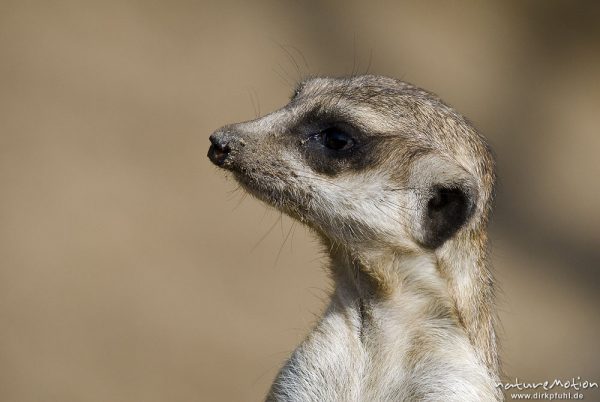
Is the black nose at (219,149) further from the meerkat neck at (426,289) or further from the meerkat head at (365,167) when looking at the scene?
the meerkat neck at (426,289)

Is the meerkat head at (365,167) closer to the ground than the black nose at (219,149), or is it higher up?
higher up

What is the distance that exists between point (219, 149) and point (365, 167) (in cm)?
45

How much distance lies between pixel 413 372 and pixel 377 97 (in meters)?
0.85

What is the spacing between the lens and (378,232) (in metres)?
3.26

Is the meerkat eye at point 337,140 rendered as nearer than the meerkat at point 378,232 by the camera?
No

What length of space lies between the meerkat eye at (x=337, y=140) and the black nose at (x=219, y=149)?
0.31 meters

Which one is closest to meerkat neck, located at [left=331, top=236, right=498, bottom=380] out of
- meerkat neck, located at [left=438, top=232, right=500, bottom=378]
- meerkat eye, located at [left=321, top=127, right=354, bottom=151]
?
meerkat neck, located at [left=438, top=232, right=500, bottom=378]

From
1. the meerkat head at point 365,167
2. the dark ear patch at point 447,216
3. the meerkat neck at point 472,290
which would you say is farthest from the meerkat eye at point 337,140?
the meerkat neck at point 472,290

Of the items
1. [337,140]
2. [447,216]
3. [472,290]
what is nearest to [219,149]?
[337,140]

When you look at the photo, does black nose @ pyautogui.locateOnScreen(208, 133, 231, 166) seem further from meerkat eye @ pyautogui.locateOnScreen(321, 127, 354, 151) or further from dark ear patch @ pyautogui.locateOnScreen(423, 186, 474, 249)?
dark ear patch @ pyautogui.locateOnScreen(423, 186, 474, 249)

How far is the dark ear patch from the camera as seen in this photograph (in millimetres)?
3244

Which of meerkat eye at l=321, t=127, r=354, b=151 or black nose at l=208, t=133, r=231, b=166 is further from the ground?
meerkat eye at l=321, t=127, r=354, b=151

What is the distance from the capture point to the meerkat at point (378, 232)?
3217 millimetres

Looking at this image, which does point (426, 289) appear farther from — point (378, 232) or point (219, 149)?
point (219, 149)
